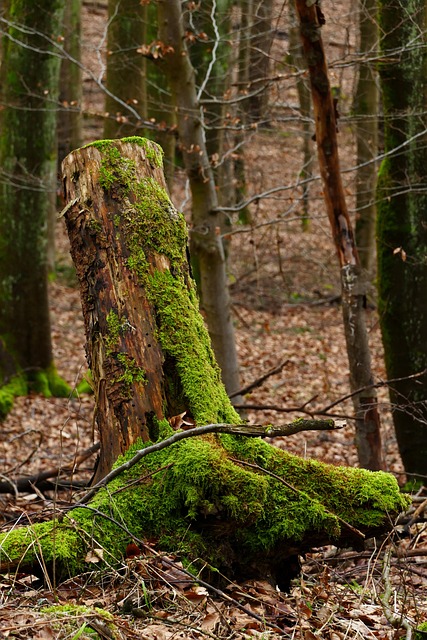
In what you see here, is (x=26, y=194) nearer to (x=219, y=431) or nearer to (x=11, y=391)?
(x=11, y=391)

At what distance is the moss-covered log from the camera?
13.2 feet

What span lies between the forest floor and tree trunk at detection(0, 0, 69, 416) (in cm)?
77

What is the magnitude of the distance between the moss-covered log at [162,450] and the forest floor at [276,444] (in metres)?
0.17

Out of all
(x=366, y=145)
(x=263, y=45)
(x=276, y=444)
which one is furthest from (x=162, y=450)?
(x=263, y=45)

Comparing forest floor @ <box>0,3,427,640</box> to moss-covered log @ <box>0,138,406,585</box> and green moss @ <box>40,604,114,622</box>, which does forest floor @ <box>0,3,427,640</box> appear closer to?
green moss @ <box>40,604,114,622</box>

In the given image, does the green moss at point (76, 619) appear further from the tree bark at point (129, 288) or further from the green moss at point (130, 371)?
the green moss at point (130, 371)

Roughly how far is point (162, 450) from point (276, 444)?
647cm

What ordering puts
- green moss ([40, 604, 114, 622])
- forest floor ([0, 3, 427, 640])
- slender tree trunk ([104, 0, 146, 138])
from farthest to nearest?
slender tree trunk ([104, 0, 146, 138])
forest floor ([0, 3, 427, 640])
green moss ([40, 604, 114, 622])

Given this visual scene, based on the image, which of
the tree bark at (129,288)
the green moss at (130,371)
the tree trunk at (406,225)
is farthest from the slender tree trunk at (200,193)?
the green moss at (130,371)

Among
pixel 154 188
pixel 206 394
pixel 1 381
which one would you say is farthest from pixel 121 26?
pixel 206 394

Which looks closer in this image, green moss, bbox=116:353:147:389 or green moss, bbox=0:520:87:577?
green moss, bbox=0:520:87:577

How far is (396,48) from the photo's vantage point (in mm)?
8492

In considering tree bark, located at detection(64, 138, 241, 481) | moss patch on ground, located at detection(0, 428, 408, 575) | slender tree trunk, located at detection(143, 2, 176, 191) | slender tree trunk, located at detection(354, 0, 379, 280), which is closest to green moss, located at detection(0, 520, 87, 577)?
moss patch on ground, located at detection(0, 428, 408, 575)

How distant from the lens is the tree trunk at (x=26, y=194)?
12.2m
